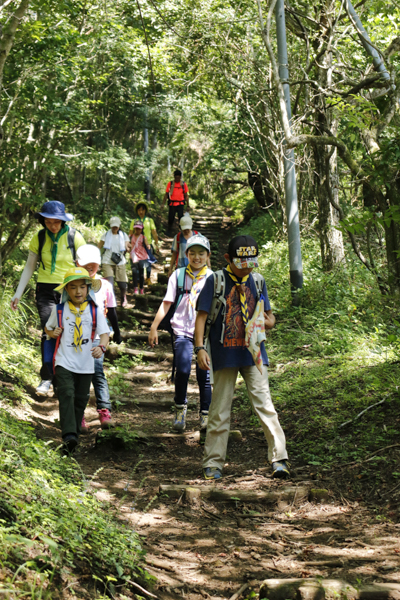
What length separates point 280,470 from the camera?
461cm

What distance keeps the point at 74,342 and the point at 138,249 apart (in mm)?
7204

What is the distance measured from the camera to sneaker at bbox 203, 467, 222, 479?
4770 mm

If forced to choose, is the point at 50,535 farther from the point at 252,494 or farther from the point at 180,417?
the point at 180,417

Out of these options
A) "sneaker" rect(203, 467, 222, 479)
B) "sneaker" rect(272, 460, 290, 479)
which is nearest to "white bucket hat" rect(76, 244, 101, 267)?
"sneaker" rect(203, 467, 222, 479)

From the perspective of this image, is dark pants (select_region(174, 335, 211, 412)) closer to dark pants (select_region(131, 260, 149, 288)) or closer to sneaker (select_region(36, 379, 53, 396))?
sneaker (select_region(36, 379, 53, 396))

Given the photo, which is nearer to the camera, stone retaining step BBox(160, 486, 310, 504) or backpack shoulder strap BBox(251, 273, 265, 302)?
stone retaining step BBox(160, 486, 310, 504)

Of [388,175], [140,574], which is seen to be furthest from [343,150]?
[140,574]

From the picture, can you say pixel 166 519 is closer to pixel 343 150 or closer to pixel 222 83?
pixel 343 150

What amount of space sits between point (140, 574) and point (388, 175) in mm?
4548

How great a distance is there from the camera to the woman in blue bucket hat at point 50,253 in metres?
6.17

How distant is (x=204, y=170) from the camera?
2912 centimetres

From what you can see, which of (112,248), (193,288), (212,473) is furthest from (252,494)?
(112,248)

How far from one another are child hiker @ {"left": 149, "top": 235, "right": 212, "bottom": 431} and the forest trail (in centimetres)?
58

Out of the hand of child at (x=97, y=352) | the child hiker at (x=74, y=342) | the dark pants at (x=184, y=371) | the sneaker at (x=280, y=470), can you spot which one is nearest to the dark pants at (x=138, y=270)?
the dark pants at (x=184, y=371)
